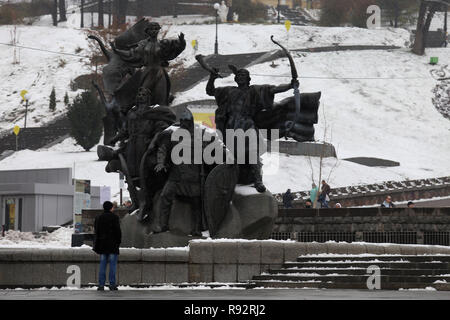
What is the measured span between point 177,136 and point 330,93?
65.7m

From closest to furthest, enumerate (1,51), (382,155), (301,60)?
(382,155) < (301,60) < (1,51)

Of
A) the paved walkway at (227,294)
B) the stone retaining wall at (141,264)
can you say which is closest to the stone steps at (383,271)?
the stone retaining wall at (141,264)

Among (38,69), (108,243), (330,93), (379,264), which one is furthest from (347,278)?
(38,69)

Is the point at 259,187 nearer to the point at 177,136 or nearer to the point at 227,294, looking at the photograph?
the point at 177,136

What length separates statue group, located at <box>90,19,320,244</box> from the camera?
20344mm

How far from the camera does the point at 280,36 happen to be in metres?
111

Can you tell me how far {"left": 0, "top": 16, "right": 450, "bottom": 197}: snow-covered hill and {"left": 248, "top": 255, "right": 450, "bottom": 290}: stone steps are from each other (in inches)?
1388

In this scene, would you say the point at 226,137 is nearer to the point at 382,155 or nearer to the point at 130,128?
the point at 130,128

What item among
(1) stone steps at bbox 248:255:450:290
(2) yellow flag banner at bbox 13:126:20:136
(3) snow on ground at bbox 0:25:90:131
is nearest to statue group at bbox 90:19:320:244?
(1) stone steps at bbox 248:255:450:290

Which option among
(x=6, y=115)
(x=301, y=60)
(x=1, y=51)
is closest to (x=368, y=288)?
(x=6, y=115)

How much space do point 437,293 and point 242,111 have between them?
675cm

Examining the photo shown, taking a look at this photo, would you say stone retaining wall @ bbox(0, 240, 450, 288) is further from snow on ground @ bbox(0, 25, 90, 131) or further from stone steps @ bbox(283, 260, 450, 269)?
snow on ground @ bbox(0, 25, 90, 131)

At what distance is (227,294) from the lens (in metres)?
15.7
